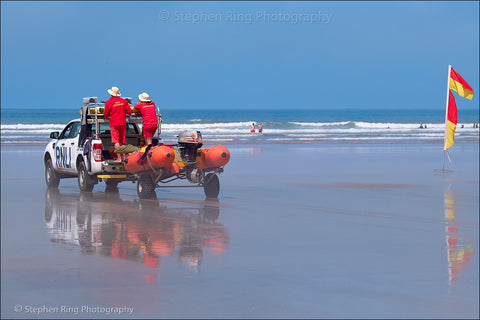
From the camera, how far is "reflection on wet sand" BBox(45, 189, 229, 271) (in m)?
9.68

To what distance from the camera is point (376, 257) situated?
30.5ft

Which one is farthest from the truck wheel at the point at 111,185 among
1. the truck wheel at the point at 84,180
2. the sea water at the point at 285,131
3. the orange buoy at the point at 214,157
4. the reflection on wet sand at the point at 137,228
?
the sea water at the point at 285,131

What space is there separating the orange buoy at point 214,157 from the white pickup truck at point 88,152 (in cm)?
177

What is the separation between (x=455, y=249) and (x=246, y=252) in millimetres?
2857

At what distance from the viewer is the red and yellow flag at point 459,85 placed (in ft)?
75.4

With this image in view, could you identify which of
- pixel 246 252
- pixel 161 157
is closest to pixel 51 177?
pixel 161 157

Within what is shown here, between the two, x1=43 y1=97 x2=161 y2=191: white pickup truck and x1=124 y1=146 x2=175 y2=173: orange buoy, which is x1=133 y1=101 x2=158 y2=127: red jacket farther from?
x1=124 y1=146 x2=175 y2=173: orange buoy

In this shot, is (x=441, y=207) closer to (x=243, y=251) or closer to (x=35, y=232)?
(x=243, y=251)

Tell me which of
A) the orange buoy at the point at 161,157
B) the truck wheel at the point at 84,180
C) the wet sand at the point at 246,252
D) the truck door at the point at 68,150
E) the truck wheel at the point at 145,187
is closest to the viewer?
the wet sand at the point at 246,252

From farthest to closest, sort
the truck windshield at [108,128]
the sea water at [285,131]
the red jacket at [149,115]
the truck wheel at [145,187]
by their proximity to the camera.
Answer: the sea water at [285,131] < the truck windshield at [108,128] < the red jacket at [149,115] < the truck wheel at [145,187]

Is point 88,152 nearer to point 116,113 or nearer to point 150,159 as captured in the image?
point 116,113

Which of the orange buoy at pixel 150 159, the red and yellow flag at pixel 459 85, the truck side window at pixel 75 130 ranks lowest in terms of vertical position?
the orange buoy at pixel 150 159

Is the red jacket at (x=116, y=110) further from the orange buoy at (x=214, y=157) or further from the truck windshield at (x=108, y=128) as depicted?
the orange buoy at (x=214, y=157)

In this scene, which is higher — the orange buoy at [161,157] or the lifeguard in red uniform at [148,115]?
the lifeguard in red uniform at [148,115]
